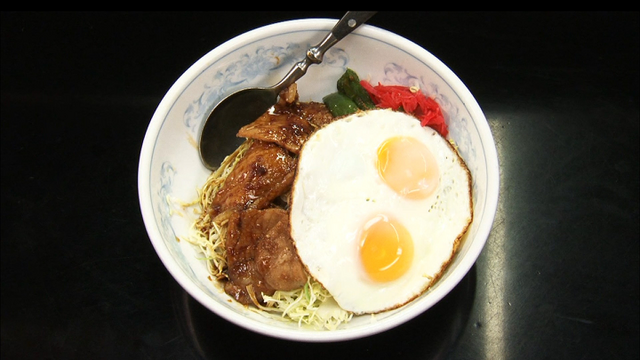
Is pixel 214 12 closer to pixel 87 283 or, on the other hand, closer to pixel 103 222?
pixel 103 222

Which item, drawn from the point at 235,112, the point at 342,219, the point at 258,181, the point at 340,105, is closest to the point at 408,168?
the point at 342,219

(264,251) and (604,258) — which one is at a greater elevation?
(264,251)

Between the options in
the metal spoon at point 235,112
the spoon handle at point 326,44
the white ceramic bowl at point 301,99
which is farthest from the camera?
the metal spoon at point 235,112

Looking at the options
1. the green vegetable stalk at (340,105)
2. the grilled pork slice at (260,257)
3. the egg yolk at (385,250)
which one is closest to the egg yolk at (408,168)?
the egg yolk at (385,250)

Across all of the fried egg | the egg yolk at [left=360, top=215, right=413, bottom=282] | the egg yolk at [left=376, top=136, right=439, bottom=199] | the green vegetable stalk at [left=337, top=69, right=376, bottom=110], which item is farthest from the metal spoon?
the egg yolk at [left=360, top=215, right=413, bottom=282]

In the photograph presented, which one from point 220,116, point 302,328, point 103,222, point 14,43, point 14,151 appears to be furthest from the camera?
point 14,43

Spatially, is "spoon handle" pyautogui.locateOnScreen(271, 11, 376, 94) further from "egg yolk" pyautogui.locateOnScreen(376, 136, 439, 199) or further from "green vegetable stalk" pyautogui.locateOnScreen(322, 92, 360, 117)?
"egg yolk" pyautogui.locateOnScreen(376, 136, 439, 199)

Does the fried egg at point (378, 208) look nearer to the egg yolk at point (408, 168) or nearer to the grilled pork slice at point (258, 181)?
the egg yolk at point (408, 168)

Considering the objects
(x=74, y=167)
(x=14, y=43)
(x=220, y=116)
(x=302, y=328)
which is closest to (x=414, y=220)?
(x=302, y=328)
